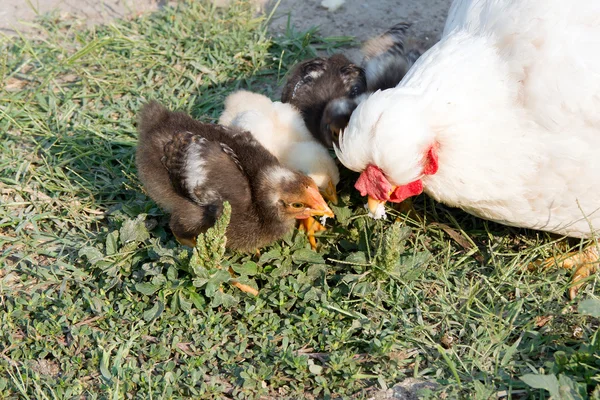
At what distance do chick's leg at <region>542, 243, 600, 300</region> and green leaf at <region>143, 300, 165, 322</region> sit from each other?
2172 millimetres

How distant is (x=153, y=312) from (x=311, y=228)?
3.64ft

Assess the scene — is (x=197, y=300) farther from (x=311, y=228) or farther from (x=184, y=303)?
(x=311, y=228)

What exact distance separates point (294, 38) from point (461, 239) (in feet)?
7.86

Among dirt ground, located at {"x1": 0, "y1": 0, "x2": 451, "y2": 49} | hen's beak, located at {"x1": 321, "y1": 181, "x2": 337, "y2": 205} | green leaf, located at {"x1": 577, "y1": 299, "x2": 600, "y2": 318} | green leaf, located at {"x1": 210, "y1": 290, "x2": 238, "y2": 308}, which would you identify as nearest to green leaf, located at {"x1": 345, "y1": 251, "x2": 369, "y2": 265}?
hen's beak, located at {"x1": 321, "y1": 181, "x2": 337, "y2": 205}

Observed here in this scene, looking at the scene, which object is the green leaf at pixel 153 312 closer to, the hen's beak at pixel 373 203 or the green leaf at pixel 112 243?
the green leaf at pixel 112 243

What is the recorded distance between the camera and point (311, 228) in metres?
4.31

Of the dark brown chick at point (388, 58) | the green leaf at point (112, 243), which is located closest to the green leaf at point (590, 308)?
the dark brown chick at point (388, 58)

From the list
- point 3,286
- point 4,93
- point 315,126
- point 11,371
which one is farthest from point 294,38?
point 11,371

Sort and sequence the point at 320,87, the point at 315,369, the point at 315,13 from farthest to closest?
the point at 315,13 → the point at 320,87 → the point at 315,369

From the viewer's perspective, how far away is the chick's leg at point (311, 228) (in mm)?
4262

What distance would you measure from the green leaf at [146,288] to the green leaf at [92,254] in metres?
0.35

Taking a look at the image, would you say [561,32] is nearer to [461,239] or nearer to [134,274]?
[461,239]

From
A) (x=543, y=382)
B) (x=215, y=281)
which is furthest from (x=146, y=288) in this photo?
(x=543, y=382)

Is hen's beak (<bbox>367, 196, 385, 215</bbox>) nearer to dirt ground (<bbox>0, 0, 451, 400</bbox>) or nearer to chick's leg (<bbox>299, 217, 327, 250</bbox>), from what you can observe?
chick's leg (<bbox>299, 217, 327, 250</bbox>)
